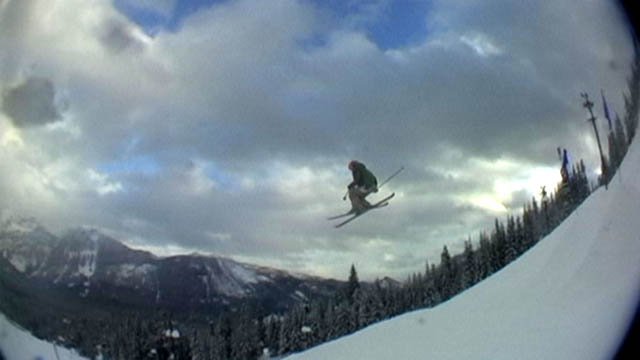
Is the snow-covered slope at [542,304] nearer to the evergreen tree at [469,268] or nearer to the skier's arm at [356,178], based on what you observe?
the evergreen tree at [469,268]

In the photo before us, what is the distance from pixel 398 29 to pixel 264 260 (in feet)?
1.44

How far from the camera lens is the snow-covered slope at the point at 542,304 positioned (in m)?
2.55

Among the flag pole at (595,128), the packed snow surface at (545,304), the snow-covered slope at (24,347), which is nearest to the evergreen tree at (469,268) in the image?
the packed snow surface at (545,304)

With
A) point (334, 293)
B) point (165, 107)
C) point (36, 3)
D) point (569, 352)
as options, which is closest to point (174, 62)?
point (165, 107)

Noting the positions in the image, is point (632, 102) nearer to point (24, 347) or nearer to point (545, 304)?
point (545, 304)

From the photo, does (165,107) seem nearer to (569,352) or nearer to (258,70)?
(258,70)

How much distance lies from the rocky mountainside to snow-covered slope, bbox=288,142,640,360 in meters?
0.12

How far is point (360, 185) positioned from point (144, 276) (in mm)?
441

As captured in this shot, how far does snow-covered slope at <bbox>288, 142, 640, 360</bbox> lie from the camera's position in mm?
2553

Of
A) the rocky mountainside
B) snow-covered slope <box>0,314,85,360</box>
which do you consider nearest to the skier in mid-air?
the rocky mountainside

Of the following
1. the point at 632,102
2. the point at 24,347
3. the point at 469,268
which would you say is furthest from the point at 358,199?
the point at 24,347

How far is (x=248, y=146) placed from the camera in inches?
99.5

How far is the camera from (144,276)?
8.75 ft

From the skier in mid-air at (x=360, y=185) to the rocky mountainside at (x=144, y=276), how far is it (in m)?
0.16
